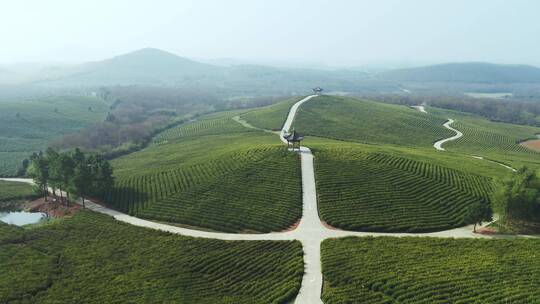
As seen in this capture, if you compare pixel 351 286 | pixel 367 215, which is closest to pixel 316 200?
pixel 367 215

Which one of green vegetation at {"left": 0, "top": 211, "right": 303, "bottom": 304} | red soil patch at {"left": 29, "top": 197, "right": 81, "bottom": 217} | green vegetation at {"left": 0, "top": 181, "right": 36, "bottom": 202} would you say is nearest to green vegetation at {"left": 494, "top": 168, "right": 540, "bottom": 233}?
green vegetation at {"left": 0, "top": 211, "right": 303, "bottom": 304}

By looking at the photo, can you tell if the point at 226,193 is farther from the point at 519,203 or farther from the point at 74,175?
Answer: the point at 519,203

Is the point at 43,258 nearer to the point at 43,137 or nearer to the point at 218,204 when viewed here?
the point at 218,204

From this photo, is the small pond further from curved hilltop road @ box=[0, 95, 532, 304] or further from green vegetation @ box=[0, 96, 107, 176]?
green vegetation @ box=[0, 96, 107, 176]

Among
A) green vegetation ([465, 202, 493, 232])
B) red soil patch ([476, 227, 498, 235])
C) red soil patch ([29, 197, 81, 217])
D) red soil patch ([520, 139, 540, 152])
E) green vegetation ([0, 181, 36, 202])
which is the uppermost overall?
green vegetation ([465, 202, 493, 232])

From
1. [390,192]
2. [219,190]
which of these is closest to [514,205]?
[390,192]

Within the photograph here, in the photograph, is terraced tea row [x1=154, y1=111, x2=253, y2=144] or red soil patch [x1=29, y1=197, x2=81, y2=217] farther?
terraced tea row [x1=154, y1=111, x2=253, y2=144]

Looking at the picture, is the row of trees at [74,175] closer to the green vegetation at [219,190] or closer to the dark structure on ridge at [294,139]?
the green vegetation at [219,190]
